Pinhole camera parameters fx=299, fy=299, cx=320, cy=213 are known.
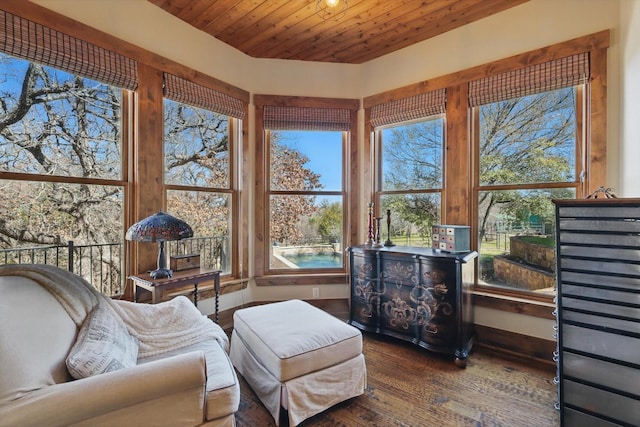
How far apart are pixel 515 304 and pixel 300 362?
1.90 metres

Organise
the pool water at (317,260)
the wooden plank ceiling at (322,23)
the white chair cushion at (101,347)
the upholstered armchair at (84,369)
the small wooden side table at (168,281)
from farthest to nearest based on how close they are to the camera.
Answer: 1. the pool water at (317,260)
2. the wooden plank ceiling at (322,23)
3. the small wooden side table at (168,281)
4. the white chair cushion at (101,347)
5. the upholstered armchair at (84,369)

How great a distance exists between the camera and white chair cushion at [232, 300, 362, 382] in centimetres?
168

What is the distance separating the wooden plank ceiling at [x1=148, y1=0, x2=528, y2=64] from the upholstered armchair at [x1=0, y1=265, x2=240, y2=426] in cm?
236

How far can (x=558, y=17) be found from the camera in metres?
2.33

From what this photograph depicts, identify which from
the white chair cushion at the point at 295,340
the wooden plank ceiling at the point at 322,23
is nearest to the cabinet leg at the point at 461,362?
the white chair cushion at the point at 295,340

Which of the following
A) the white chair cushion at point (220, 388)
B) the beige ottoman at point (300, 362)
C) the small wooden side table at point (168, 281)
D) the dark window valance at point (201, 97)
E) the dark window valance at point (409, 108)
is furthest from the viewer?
the dark window valance at point (409, 108)

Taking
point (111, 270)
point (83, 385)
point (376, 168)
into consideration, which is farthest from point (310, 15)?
point (83, 385)

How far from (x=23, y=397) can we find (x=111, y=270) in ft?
5.19

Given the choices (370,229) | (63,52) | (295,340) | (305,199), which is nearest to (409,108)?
(370,229)

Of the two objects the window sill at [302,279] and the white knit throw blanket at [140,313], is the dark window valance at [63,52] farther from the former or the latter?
the window sill at [302,279]

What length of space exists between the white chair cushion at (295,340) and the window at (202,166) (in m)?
1.09

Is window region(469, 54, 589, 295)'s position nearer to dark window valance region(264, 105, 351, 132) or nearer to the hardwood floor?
the hardwood floor

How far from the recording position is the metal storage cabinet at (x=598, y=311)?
1445 millimetres

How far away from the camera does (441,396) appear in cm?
196
